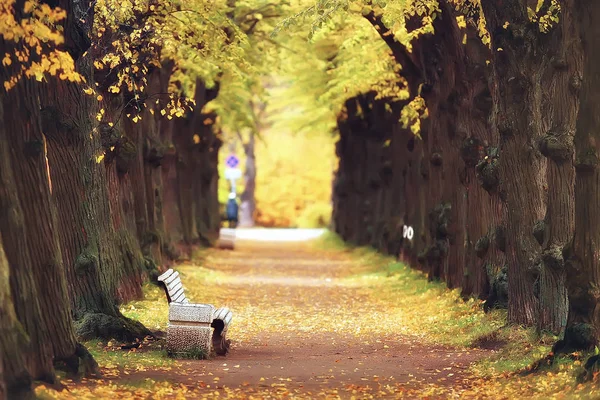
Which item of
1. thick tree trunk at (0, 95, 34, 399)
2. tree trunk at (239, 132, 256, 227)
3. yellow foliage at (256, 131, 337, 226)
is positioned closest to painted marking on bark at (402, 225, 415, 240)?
thick tree trunk at (0, 95, 34, 399)

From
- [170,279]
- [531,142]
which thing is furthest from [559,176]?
[170,279]

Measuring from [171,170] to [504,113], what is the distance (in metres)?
20.3

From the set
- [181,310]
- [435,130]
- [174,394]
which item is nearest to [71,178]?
[181,310]

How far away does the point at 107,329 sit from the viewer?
1831 centimetres

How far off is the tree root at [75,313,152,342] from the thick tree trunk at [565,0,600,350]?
21.5ft

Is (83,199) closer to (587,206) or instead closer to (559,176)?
(559,176)

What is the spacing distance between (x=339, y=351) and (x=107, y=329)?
3408 mm

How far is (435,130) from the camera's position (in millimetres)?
27812

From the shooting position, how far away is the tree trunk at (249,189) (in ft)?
270

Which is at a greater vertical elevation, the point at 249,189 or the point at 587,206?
the point at 249,189

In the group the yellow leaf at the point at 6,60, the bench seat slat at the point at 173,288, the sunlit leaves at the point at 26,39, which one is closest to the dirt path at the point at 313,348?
the bench seat slat at the point at 173,288

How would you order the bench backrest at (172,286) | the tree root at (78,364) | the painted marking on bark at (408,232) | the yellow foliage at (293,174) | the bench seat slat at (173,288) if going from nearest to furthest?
1. the tree root at (78,364)
2. the bench backrest at (172,286)
3. the bench seat slat at (173,288)
4. the painted marking on bark at (408,232)
5. the yellow foliage at (293,174)

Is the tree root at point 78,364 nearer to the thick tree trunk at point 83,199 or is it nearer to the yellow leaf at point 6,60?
the yellow leaf at point 6,60

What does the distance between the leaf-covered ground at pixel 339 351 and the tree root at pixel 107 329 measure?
31cm
